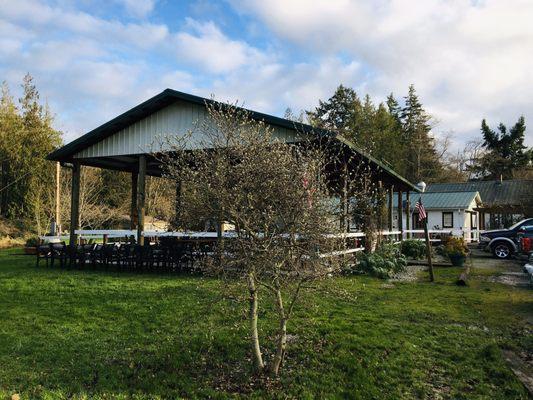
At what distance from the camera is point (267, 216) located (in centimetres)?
441

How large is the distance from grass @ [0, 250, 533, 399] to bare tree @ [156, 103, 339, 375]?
316 mm

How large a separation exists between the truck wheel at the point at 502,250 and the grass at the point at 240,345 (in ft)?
37.6

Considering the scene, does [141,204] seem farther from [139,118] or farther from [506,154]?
[506,154]

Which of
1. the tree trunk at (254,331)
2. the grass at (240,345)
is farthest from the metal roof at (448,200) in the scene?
the tree trunk at (254,331)

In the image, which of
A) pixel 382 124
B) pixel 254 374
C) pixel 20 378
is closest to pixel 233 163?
pixel 254 374

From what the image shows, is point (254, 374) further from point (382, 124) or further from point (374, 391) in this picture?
point (382, 124)

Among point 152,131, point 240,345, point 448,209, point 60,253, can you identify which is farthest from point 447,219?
point 240,345

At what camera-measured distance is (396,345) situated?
561 cm

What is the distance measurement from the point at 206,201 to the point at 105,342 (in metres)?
2.64

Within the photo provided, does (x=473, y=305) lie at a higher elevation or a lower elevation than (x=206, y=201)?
lower

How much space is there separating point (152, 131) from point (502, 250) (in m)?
15.3

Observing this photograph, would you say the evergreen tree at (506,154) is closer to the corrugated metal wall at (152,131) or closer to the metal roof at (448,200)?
the metal roof at (448,200)

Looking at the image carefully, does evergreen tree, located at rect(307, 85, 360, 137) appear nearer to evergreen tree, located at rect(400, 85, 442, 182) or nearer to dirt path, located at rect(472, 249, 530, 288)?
evergreen tree, located at rect(400, 85, 442, 182)

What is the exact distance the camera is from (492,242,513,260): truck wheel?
19266 mm
